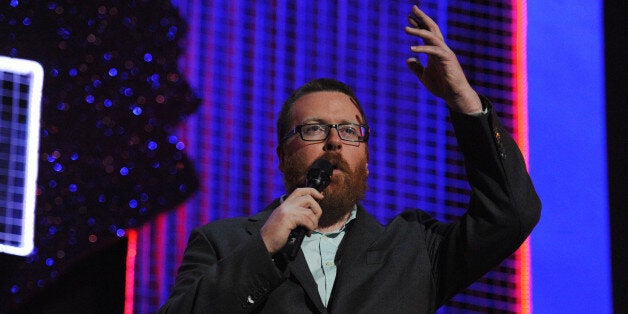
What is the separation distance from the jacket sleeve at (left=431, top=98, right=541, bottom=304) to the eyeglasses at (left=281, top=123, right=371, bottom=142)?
0.29m

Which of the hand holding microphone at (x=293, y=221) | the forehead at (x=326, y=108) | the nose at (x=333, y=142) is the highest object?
the forehead at (x=326, y=108)

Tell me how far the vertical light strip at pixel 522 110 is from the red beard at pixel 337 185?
3.05ft

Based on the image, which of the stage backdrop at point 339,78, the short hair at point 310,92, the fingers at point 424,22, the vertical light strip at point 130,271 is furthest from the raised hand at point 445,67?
the vertical light strip at point 130,271

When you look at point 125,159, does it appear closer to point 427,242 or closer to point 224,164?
point 224,164

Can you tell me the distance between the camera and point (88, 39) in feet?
9.68

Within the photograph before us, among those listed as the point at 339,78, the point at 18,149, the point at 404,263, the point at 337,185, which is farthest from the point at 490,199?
the point at 18,149

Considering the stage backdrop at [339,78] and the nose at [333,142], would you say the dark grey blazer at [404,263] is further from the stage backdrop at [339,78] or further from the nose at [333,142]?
the stage backdrop at [339,78]

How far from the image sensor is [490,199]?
2049 millimetres

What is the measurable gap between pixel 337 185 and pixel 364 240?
13cm

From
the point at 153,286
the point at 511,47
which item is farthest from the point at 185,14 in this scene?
→ the point at 511,47

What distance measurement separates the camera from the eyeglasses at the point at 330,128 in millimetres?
2277

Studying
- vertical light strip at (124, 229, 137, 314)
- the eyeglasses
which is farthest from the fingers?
vertical light strip at (124, 229, 137, 314)

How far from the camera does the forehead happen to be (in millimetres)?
2324

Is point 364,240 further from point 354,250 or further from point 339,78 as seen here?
point 339,78
